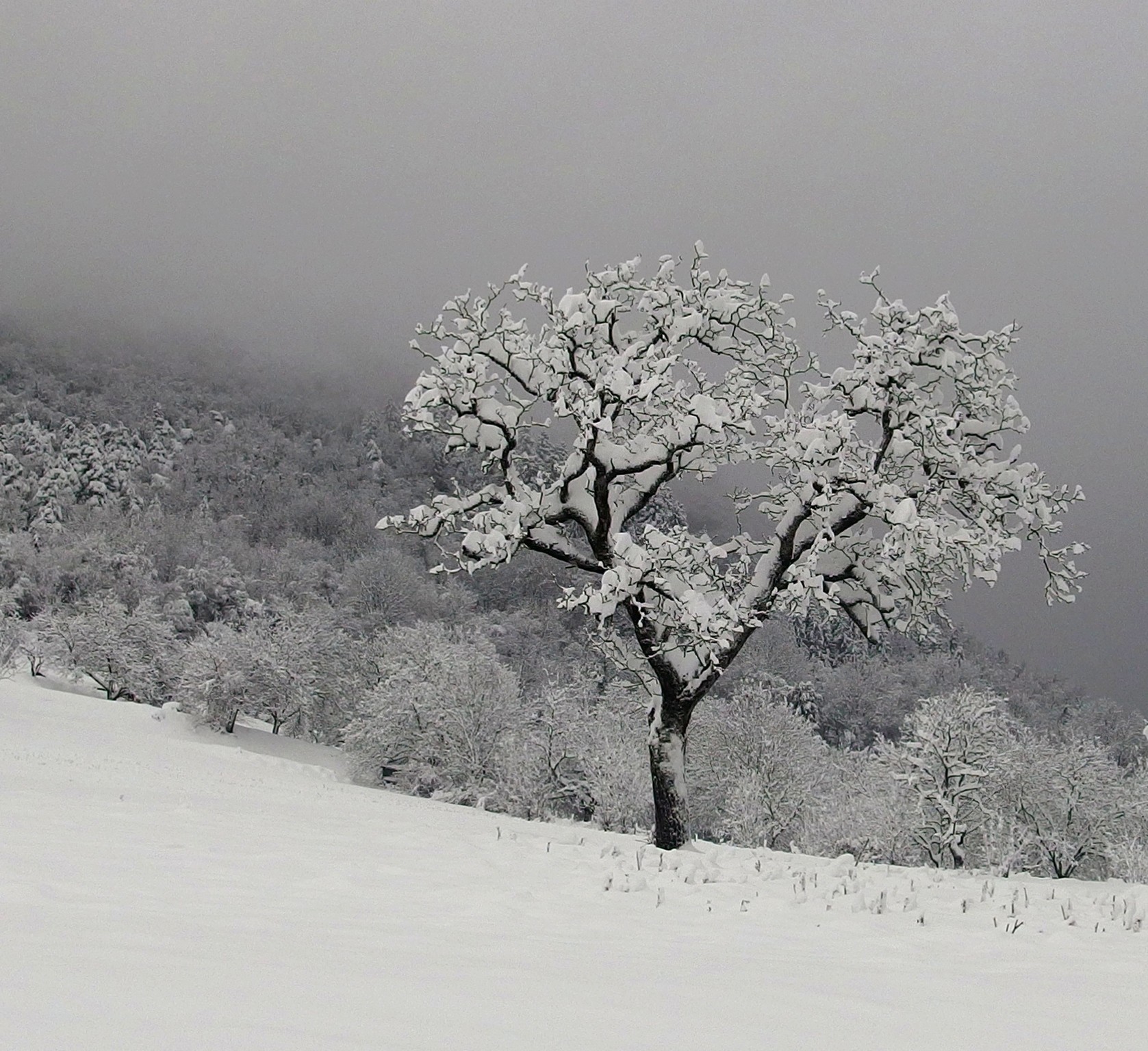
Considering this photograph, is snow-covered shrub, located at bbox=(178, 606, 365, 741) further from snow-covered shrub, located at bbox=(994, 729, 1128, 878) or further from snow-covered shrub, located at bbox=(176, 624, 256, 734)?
snow-covered shrub, located at bbox=(994, 729, 1128, 878)

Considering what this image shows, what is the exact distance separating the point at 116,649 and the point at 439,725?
3070cm

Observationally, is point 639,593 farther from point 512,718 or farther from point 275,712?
point 275,712

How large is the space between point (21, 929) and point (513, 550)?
8775 millimetres

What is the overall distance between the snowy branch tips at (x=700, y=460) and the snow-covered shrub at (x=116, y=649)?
52225 mm

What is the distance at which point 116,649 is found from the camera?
5916cm

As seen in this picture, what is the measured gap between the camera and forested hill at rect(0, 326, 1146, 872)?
43.4 metres

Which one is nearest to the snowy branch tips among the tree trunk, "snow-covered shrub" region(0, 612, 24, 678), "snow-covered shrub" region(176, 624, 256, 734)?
the tree trunk

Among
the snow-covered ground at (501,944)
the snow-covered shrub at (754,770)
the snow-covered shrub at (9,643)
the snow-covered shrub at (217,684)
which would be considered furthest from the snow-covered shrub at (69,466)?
the snow-covered ground at (501,944)

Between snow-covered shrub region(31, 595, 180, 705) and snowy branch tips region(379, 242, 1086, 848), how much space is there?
52225 millimetres

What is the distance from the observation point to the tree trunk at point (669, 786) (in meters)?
Answer: 12.4

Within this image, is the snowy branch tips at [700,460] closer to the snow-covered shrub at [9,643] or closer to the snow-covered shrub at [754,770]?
the snow-covered shrub at [754,770]

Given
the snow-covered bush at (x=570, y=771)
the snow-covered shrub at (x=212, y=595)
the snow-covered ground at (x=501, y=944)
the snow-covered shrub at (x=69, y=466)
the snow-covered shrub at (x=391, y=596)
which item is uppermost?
the snow-covered shrub at (x=69, y=466)

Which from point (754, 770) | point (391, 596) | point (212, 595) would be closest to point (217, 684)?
point (754, 770)

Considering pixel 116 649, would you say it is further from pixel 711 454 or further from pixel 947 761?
pixel 711 454
